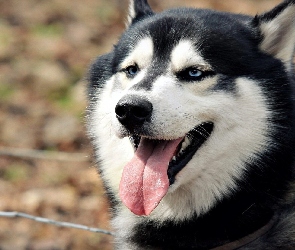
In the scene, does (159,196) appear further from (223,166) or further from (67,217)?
(67,217)

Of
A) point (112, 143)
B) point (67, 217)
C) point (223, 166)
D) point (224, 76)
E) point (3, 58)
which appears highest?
point (224, 76)

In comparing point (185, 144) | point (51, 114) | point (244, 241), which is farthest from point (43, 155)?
point (244, 241)

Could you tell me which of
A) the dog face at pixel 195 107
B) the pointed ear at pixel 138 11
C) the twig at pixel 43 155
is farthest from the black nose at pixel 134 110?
the twig at pixel 43 155

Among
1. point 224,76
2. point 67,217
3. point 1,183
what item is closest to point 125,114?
point 224,76

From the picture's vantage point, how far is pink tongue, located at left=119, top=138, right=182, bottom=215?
3203 millimetres

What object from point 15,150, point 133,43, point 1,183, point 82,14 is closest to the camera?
point 133,43

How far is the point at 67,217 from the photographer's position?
17.9ft

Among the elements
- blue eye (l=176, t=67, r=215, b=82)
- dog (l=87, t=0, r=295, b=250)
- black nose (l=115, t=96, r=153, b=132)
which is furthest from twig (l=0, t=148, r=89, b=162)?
black nose (l=115, t=96, r=153, b=132)

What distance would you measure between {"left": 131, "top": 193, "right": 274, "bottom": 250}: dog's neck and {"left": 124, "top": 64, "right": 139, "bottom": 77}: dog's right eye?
2.46 ft

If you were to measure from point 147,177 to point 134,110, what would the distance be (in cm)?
32

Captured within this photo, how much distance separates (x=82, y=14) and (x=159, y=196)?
6.39m

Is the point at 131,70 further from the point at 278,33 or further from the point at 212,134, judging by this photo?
the point at 278,33

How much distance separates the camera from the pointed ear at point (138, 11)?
3861 mm

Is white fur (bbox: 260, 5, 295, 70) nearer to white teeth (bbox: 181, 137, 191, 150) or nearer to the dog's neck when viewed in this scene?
white teeth (bbox: 181, 137, 191, 150)
